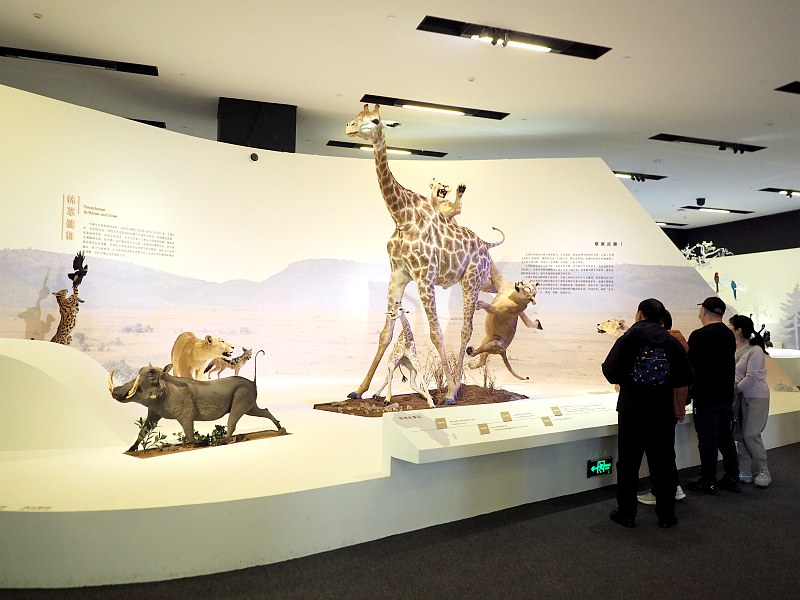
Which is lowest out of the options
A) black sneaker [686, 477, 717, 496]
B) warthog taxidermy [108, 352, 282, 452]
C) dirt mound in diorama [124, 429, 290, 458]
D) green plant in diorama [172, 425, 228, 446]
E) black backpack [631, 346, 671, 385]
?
black sneaker [686, 477, 717, 496]

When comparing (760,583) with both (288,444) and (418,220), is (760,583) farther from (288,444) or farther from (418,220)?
(418,220)

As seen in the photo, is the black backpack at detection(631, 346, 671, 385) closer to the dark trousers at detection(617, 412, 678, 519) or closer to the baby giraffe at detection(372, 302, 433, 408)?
the dark trousers at detection(617, 412, 678, 519)

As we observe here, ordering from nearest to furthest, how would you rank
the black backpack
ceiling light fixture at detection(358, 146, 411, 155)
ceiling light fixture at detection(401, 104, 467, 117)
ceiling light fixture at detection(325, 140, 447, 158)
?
the black backpack < ceiling light fixture at detection(401, 104, 467, 117) < ceiling light fixture at detection(325, 140, 447, 158) < ceiling light fixture at detection(358, 146, 411, 155)

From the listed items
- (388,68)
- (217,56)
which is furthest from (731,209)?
(217,56)

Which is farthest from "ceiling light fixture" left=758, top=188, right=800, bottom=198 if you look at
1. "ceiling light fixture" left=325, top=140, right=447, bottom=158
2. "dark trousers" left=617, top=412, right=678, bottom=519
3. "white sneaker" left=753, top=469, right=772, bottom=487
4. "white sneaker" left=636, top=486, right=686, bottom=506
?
"dark trousers" left=617, top=412, right=678, bottom=519

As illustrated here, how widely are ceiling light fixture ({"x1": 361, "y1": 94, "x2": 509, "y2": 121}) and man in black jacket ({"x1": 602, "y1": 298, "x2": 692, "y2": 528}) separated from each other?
14.1 feet

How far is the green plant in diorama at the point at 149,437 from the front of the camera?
3668mm

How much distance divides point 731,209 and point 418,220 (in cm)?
954

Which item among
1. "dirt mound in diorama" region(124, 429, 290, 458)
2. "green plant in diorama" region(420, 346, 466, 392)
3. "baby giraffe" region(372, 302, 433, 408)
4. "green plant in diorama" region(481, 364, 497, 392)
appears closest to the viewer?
"dirt mound in diorama" region(124, 429, 290, 458)

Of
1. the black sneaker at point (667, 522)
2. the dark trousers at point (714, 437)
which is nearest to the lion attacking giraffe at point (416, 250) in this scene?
the dark trousers at point (714, 437)

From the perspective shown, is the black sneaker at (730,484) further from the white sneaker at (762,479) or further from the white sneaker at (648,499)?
the white sneaker at (648,499)

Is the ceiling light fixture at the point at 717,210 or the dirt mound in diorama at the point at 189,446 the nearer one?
the dirt mound in diorama at the point at 189,446

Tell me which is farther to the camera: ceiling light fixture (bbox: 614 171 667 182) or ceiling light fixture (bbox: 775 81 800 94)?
ceiling light fixture (bbox: 614 171 667 182)

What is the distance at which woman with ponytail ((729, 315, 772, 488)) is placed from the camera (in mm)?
4328
